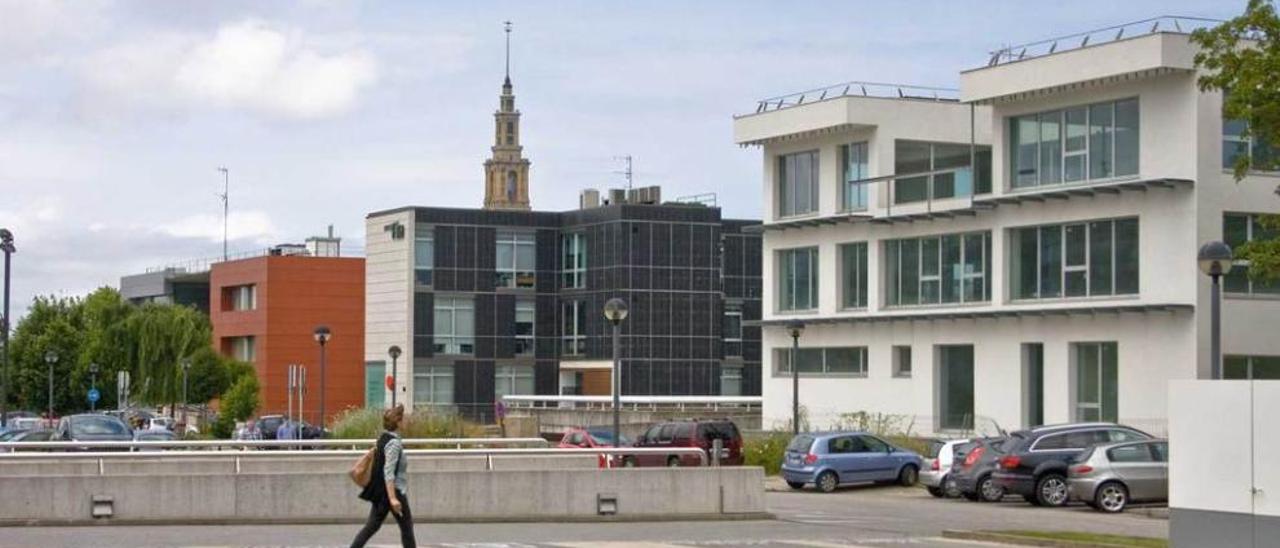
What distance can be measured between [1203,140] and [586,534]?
2809cm

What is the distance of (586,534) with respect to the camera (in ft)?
93.7

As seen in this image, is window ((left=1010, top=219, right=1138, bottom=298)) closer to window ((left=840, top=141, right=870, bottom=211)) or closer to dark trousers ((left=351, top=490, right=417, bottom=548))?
window ((left=840, top=141, right=870, bottom=211))

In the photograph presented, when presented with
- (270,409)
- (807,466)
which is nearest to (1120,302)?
(807,466)

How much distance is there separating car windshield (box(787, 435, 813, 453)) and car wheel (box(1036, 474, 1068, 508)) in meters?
8.70

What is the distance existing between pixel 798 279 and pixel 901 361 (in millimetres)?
6151

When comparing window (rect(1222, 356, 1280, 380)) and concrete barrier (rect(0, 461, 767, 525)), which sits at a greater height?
window (rect(1222, 356, 1280, 380))

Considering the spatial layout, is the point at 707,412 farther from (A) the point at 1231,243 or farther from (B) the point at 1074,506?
(B) the point at 1074,506

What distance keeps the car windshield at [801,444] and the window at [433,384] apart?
44.9 metres

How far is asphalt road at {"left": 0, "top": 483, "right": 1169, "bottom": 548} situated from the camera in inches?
1045

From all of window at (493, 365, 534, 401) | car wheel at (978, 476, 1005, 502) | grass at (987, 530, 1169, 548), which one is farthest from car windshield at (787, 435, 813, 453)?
window at (493, 365, 534, 401)

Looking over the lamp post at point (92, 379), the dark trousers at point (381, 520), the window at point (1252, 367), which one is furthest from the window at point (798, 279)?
the dark trousers at point (381, 520)

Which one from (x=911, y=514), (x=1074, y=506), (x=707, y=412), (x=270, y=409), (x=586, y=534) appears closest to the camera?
(x=586, y=534)

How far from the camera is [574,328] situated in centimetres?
9400

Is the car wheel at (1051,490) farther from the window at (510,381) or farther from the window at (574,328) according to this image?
the window at (510,381)
